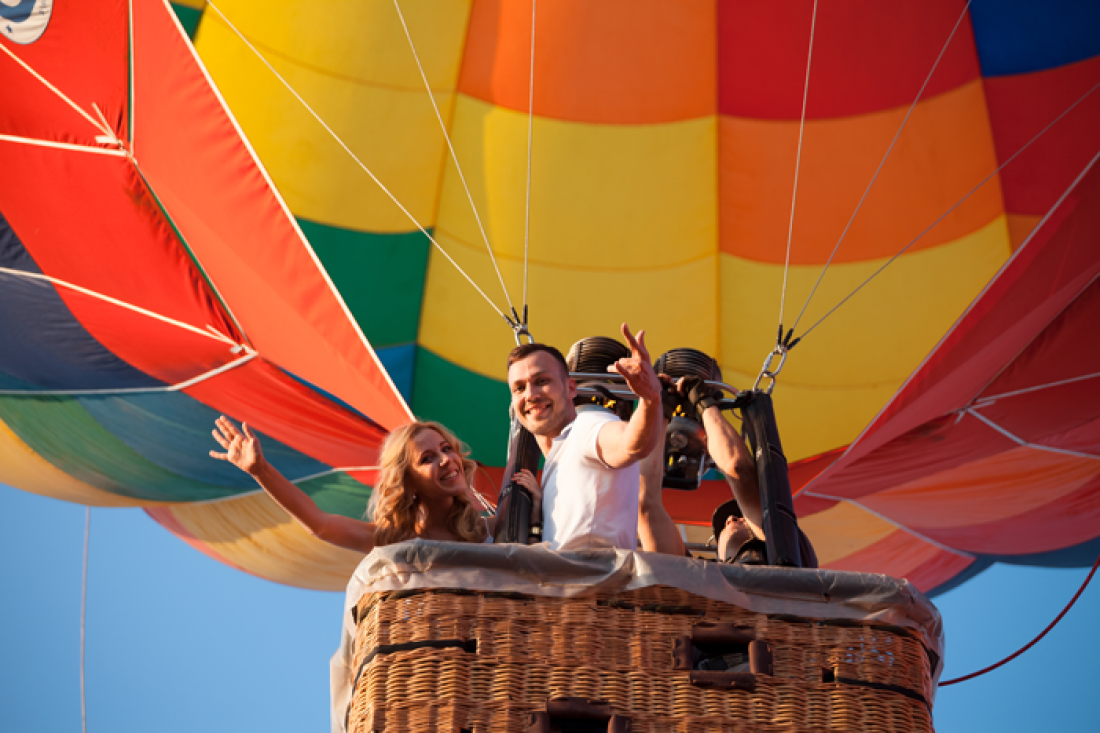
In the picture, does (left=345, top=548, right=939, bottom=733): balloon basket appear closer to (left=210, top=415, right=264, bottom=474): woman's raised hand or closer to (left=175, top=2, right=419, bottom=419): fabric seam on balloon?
(left=210, top=415, right=264, bottom=474): woman's raised hand

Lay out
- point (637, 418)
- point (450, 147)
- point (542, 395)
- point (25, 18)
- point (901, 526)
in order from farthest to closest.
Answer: point (901, 526) < point (450, 147) < point (25, 18) < point (542, 395) < point (637, 418)

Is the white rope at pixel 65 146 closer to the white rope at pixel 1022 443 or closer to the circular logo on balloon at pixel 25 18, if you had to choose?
the circular logo on balloon at pixel 25 18

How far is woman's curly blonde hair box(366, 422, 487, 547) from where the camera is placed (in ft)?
5.82

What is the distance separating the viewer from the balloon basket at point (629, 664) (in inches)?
49.4

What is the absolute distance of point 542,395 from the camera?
179 centimetres

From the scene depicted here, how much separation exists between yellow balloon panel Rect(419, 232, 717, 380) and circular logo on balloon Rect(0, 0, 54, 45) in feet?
4.46

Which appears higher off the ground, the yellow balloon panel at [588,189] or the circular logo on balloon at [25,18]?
the circular logo on balloon at [25,18]

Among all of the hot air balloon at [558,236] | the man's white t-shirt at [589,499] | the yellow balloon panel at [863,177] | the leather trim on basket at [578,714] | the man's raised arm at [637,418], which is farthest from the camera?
the yellow balloon panel at [863,177]

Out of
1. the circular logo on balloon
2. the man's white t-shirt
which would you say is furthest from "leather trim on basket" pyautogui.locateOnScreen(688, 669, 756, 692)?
the circular logo on balloon

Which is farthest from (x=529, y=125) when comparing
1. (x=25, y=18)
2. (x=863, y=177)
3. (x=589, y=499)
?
(x=589, y=499)

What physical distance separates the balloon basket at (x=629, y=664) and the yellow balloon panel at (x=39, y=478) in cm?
291

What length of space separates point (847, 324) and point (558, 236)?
1.01 meters

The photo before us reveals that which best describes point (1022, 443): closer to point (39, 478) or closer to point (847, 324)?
point (847, 324)

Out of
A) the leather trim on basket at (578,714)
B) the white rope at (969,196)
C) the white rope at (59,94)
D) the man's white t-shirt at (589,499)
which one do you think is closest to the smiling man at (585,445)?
the man's white t-shirt at (589,499)
